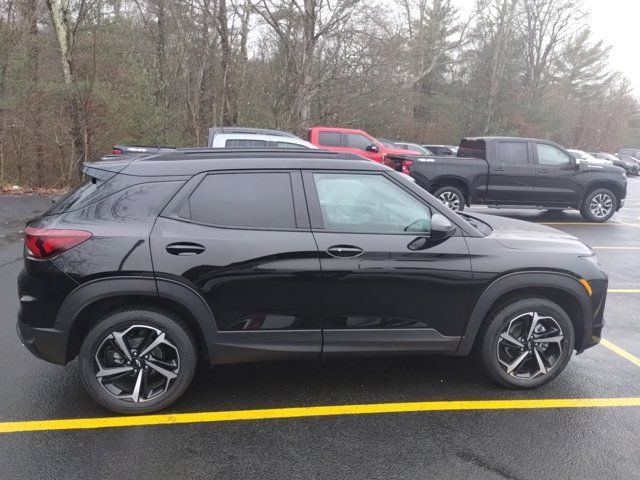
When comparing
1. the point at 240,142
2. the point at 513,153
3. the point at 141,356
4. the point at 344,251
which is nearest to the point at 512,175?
the point at 513,153

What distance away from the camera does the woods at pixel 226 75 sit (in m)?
14.0

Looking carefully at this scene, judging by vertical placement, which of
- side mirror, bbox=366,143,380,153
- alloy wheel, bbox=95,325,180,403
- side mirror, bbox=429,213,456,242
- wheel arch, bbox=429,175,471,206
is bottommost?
alloy wheel, bbox=95,325,180,403

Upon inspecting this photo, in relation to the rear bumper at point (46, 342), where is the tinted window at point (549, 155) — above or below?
above

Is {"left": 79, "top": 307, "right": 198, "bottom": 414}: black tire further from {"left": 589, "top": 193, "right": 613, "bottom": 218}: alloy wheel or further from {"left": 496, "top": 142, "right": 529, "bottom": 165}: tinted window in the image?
{"left": 589, "top": 193, "right": 613, "bottom": 218}: alloy wheel

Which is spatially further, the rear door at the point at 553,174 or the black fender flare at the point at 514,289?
the rear door at the point at 553,174

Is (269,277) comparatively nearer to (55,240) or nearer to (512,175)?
(55,240)

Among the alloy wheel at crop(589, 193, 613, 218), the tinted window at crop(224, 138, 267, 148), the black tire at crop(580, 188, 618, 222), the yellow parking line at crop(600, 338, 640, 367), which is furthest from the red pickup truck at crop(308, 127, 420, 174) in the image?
the yellow parking line at crop(600, 338, 640, 367)

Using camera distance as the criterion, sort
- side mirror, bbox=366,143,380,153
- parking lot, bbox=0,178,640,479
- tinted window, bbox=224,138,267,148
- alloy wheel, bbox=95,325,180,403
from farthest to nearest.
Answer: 1. side mirror, bbox=366,143,380,153
2. tinted window, bbox=224,138,267,148
3. alloy wheel, bbox=95,325,180,403
4. parking lot, bbox=0,178,640,479

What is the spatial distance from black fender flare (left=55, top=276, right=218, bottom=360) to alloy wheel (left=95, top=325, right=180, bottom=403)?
23 centimetres

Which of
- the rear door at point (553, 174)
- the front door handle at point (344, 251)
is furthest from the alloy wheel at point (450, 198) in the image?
the front door handle at point (344, 251)

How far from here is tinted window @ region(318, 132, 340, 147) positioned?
15934 mm

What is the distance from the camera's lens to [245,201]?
3.38m

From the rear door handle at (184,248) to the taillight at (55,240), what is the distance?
0.50 meters

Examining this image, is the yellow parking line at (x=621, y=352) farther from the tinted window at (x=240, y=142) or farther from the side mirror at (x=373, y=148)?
the side mirror at (x=373, y=148)
